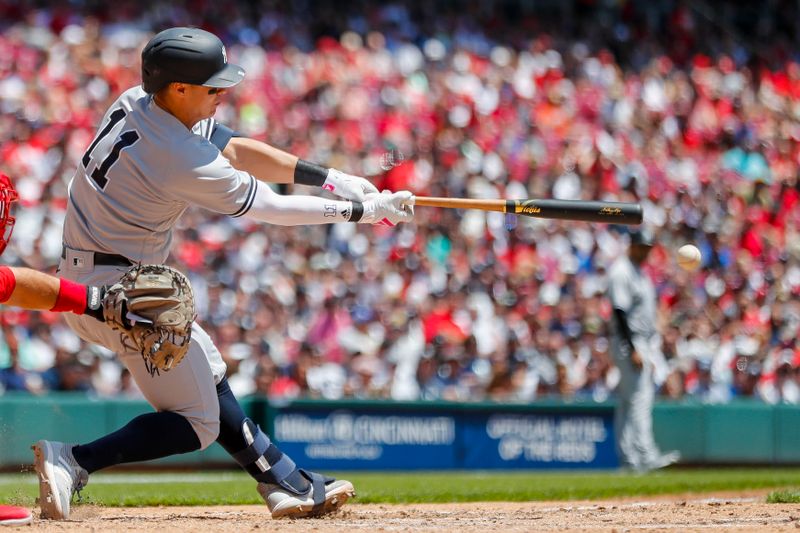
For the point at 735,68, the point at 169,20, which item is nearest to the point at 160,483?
the point at 169,20

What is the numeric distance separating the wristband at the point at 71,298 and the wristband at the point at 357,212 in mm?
1057

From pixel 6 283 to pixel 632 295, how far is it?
6087 millimetres

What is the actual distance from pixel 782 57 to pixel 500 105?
5.33 meters

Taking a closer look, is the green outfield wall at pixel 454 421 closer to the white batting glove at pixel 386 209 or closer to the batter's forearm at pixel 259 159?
the batter's forearm at pixel 259 159

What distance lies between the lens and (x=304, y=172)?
534 centimetres

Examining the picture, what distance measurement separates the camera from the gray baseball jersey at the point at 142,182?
4539mm

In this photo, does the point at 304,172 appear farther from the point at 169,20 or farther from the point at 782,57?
the point at 782,57

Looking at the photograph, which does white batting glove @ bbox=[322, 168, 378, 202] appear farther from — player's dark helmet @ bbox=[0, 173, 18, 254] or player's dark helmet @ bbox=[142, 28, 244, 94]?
player's dark helmet @ bbox=[0, 173, 18, 254]

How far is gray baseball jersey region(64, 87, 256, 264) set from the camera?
454 cm

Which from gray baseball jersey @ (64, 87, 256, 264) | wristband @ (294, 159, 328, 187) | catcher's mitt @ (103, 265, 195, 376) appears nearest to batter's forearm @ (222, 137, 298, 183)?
wristband @ (294, 159, 328, 187)

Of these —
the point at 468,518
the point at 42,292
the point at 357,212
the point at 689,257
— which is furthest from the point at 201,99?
the point at 689,257

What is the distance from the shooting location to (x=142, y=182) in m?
4.60

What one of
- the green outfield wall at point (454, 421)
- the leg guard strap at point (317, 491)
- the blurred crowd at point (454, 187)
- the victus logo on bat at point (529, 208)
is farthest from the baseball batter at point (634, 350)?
the leg guard strap at point (317, 491)

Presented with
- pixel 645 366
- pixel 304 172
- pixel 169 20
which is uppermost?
pixel 169 20
